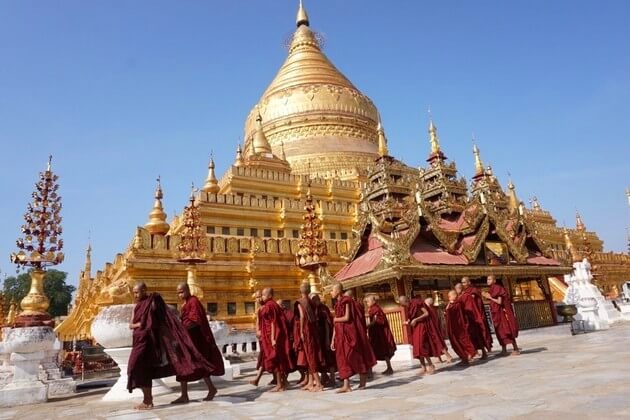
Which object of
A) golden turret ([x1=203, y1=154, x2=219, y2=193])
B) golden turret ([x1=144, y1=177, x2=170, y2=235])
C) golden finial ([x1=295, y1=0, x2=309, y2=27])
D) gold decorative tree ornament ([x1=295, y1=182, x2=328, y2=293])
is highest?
golden finial ([x1=295, y1=0, x2=309, y2=27])

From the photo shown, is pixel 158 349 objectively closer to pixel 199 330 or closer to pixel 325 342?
pixel 199 330

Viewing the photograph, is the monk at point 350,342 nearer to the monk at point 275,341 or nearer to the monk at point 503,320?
the monk at point 275,341

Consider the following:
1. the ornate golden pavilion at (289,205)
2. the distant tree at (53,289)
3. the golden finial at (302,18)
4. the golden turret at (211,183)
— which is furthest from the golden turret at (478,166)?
the distant tree at (53,289)

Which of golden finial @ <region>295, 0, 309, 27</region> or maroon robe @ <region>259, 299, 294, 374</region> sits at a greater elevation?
golden finial @ <region>295, 0, 309, 27</region>

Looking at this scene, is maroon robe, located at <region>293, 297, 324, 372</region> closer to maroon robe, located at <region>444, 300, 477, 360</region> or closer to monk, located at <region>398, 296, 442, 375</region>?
monk, located at <region>398, 296, 442, 375</region>

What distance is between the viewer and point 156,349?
616 centimetres

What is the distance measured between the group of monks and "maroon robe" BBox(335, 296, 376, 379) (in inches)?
0.6

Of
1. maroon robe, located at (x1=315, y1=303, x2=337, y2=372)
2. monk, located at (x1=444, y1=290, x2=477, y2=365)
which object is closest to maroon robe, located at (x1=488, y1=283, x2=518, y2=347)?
monk, located at (x1=444, y1=290, x2=477, y2=365)

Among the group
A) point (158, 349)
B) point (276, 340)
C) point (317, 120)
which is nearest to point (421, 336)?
point (276, 340)

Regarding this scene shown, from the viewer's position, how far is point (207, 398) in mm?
6539

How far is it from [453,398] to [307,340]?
2699 millimetres

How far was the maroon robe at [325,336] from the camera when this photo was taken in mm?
7703

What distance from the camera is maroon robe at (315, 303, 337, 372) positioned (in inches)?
303

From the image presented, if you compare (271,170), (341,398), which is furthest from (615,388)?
(271,170)
